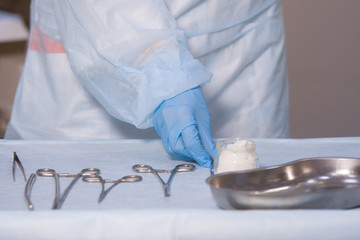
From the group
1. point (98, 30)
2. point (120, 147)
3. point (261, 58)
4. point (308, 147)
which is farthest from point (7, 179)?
point (261, 58)

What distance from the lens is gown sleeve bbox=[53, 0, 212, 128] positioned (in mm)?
820

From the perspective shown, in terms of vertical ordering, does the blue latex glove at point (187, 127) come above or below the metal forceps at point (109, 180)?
above

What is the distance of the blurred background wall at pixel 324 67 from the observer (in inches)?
108

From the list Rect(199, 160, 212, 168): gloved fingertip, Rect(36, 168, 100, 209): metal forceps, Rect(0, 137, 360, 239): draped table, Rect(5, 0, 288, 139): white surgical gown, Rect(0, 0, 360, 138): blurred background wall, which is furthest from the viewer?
Rect(0, 0, 360, 138): blurred background wall

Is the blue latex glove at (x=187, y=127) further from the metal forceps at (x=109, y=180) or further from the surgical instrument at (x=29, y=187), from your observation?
the surgical instrument at (x=29, y=187)

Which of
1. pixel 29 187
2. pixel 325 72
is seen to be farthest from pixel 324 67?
pixel 29 187

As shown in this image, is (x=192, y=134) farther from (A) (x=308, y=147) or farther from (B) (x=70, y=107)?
(B) (x=70, y=107)

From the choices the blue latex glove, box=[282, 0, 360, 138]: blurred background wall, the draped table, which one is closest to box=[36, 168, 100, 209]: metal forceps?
the draped table

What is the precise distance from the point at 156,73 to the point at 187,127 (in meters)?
0.11

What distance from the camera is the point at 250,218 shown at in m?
0.49

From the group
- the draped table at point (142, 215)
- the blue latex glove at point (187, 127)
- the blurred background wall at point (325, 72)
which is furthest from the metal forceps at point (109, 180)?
the blurred background wall at point (325, 72)

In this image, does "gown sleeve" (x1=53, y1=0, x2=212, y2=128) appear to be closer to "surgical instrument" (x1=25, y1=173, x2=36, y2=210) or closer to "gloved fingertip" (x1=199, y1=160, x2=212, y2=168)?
"gloved fingertip" (x1=199, y1=160, x2=212, y2=168)

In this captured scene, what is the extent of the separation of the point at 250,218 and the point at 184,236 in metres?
0.07

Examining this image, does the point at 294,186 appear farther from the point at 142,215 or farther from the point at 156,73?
the point at 156,73
